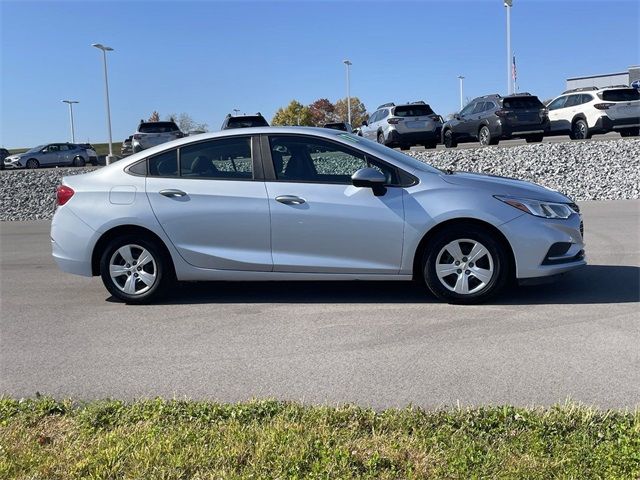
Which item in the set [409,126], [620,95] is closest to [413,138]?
[409,126]

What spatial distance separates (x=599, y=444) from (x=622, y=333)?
7.62ft

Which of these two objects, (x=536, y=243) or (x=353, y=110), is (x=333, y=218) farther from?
(x=353, y=110)

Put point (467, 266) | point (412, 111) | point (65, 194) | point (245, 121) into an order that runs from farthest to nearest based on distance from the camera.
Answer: point (245, 121)
point (412, 111)
point (65, 194)
point (467, 266)

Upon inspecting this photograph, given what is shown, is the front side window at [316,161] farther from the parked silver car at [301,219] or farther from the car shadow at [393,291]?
the car shadow at [393,291]

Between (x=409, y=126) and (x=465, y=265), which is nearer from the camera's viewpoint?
(x=465, y=265)

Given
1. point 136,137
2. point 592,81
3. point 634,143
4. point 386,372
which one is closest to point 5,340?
point 386,372

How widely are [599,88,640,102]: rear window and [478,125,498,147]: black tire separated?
11.8 ft

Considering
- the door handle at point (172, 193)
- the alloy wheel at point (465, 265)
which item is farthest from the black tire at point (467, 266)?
the door handle at point (172, 193)

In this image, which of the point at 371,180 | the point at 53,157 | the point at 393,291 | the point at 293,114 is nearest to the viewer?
the point at 371,180

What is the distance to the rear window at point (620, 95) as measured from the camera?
2191 centimetres

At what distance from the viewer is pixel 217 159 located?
6.77 meters

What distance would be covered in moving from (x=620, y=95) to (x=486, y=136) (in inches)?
170

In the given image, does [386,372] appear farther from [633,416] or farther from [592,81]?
[592,81]

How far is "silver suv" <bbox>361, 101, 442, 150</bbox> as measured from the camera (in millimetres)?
25547
